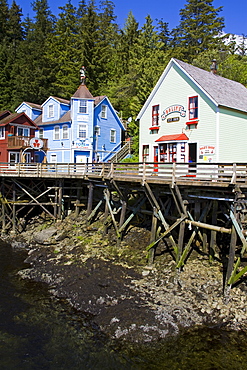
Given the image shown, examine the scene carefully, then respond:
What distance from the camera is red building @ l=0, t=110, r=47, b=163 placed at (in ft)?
102

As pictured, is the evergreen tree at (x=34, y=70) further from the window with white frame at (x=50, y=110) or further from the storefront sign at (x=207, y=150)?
the storefront sign at (x=207, y=150)

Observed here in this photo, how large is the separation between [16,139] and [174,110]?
1783 centimetres

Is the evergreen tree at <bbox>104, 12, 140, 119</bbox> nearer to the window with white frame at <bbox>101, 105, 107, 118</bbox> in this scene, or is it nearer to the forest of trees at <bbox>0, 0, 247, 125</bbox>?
the forest of trees at <bbox>0, 0, 247, 125</bbox>

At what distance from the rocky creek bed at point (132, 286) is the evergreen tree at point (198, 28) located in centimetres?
3881

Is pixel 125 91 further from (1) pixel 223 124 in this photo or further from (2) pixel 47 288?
(2) pixel 47 288

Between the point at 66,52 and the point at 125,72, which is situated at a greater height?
the point at 66,52

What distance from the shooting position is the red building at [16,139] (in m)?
31.1

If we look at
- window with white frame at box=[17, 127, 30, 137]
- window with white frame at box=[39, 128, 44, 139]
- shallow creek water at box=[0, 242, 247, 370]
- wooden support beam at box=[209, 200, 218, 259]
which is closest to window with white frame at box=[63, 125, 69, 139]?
window with white frame at box=[39, 128, 44, 139]

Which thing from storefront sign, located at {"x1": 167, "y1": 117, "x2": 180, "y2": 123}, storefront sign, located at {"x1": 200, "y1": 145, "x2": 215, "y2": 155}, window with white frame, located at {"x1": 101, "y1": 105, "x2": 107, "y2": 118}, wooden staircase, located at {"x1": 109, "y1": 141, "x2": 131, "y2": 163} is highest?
window with white frame, located at {"x1": 101, "y1": 105, "x2": 107, "y2": 118}

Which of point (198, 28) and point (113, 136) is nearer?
point (113, 136)

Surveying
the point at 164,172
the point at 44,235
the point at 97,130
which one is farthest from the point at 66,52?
the point at 164,172

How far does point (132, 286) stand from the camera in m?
12.8

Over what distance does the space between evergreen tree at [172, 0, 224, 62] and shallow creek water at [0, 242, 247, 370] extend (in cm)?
4415

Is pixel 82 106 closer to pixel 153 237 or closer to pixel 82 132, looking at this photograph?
pixel 82 132
